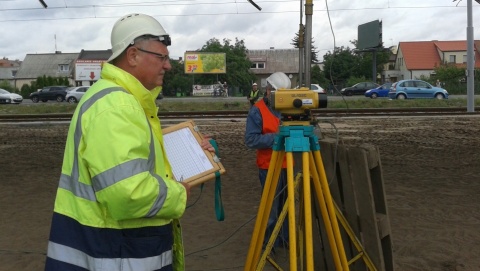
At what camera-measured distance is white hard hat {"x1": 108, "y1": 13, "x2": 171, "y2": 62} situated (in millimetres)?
2459

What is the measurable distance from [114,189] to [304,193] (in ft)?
4.67

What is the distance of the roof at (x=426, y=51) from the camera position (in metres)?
83.1

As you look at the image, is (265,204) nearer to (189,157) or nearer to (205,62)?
(189,157)

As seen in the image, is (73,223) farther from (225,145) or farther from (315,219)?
(225,145)

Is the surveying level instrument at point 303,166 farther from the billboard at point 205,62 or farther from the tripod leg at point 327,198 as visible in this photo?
the billboard at point 205,62

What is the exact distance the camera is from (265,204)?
3.72 meters

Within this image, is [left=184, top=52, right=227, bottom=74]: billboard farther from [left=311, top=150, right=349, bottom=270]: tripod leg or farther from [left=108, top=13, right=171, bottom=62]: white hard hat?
[left=108, top=13, right=171, bottom=62]: white hard hat

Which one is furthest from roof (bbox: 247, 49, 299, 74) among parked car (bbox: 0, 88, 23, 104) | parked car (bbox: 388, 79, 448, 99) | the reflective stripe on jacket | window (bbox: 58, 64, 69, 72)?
the reflective stripe on jacket

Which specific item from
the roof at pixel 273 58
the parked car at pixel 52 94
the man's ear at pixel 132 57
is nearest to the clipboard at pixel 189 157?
the man's ear at pixel 132 57

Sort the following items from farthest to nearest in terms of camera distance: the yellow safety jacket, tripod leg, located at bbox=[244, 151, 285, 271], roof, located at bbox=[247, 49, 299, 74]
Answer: roof, located at bbox=[247, 49, 299, 74] < tripod leg, located at bbox=[244, 151, 285, 271] < the yellow safety jacket

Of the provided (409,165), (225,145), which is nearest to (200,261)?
(409,165)

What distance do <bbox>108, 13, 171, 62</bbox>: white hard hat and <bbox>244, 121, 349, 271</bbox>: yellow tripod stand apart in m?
1.13

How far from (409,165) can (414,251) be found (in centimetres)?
537

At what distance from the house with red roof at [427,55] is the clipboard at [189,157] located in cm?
8350
